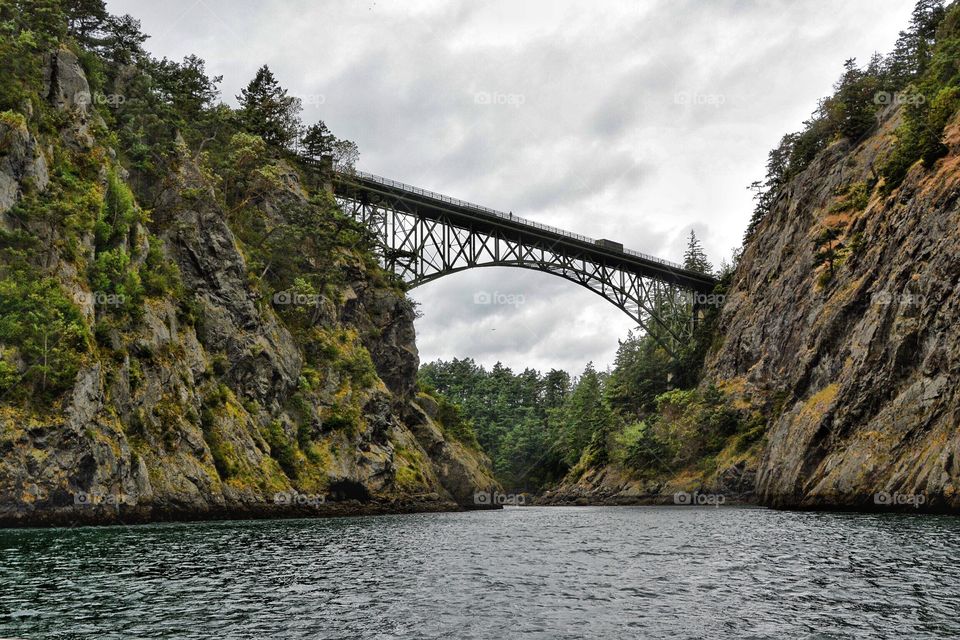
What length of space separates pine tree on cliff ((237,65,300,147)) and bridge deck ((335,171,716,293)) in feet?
24.2

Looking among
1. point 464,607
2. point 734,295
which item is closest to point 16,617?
point 464,607

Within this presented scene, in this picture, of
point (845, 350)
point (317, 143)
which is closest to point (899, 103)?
point (845, 350)

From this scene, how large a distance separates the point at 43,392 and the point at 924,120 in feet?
199

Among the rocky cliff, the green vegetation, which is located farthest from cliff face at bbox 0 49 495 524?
the green vegetation

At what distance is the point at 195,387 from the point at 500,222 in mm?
40613

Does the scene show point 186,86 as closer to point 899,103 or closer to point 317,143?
point 317,143

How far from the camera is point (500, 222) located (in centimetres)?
7588

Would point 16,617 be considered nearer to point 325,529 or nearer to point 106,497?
point 106,497

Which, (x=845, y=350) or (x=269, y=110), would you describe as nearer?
(x=845, y=350)

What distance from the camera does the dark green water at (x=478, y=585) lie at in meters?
14.2

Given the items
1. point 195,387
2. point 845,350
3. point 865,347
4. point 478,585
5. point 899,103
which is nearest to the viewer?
point 478,585

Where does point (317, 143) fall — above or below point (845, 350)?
above

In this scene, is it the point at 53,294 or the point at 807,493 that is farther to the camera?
the point at 807,493

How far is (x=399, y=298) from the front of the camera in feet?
237
